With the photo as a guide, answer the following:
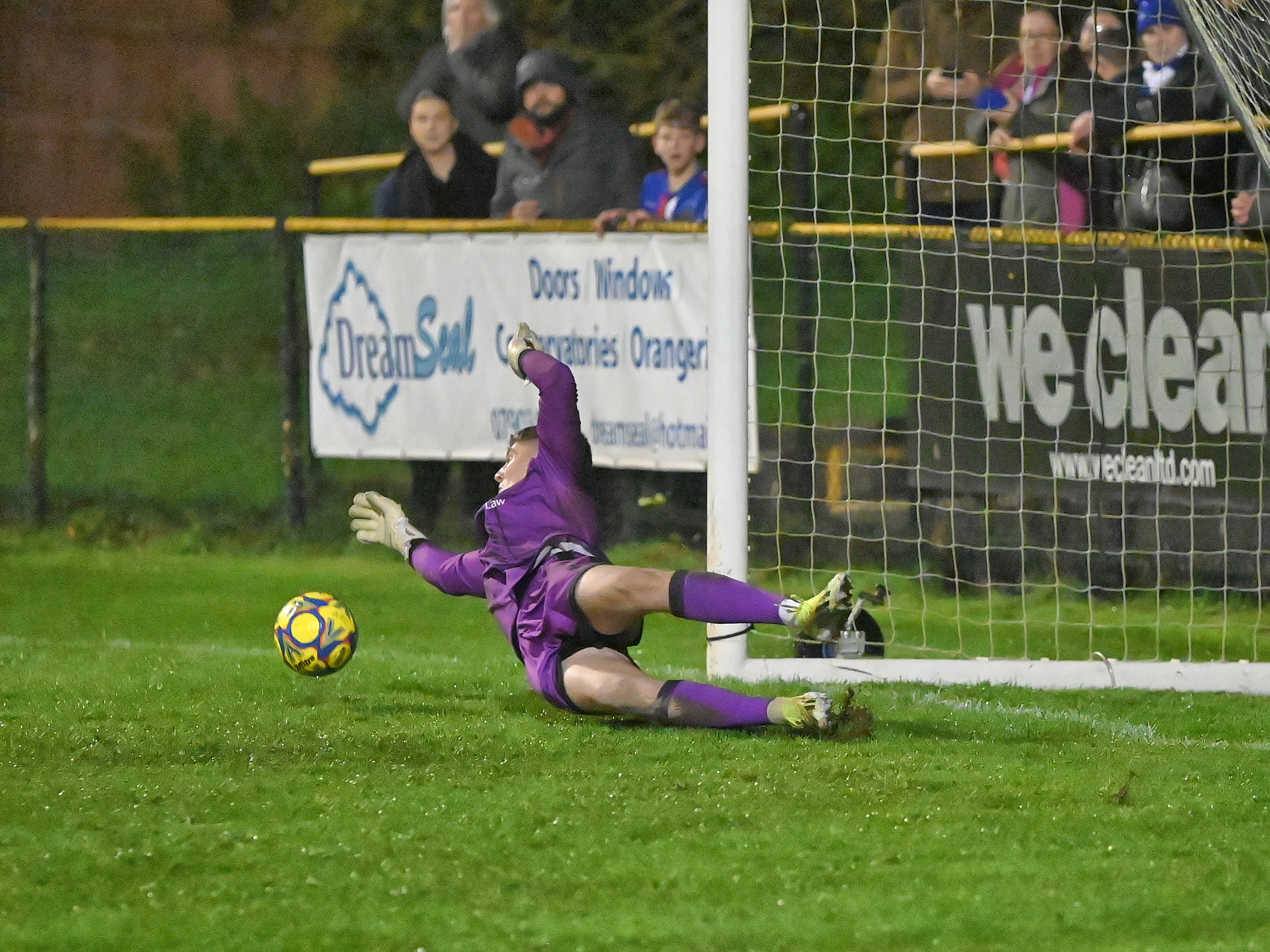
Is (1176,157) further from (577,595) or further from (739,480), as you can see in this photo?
(577,595)

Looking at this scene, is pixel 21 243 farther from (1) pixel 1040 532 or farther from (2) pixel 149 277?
(1) pixel 1040 532

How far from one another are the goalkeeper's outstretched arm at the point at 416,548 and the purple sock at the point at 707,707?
3.02 feet

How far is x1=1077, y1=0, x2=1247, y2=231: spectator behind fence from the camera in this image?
8.73 meters

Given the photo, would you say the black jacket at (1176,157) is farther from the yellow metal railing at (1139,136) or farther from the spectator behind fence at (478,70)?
the spectator behind fence at (478,70)

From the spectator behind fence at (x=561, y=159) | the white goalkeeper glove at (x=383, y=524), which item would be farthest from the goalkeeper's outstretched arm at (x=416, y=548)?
the spectator behind fence at (x=561, y=159)

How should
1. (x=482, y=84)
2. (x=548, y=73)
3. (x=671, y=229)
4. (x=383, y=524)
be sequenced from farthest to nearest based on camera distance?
(x=482, y=84)
(x=548, y=73)
(x=671, y=229)
(x=383, y=524)

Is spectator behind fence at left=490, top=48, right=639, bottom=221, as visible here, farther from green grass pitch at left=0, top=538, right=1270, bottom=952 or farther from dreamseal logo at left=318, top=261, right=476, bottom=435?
green grass pitch at left=0, top=538, right=1270, bottom=952

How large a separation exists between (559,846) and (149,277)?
900cm

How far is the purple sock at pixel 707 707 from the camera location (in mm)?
5844

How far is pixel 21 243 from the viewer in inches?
461

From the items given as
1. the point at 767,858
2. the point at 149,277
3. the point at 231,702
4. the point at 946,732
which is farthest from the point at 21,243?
the point at 767,858

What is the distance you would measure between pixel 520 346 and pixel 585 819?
2231 mm

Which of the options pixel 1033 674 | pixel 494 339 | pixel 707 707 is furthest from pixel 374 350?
pixel 707 707

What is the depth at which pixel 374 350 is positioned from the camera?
10562 mm
